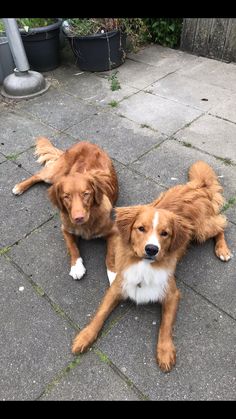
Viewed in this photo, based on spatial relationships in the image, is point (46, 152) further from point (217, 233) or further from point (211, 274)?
point (211, 274)

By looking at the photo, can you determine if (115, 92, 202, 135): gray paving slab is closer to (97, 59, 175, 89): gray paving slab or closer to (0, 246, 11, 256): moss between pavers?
(97, 59, 175, 89): gray paving slab

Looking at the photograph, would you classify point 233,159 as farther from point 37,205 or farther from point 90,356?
point 90,356

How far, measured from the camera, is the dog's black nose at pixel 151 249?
2.74m

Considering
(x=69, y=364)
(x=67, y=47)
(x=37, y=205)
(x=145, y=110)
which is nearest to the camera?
(x=69, y=364)

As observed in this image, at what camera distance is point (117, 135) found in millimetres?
5359

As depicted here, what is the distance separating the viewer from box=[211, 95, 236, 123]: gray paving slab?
5588mm

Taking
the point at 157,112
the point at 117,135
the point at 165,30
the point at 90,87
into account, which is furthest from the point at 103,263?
the point at 165,30

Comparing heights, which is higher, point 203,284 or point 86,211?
point 86,211

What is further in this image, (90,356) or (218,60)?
(218,60)

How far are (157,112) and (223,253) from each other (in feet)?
9.79

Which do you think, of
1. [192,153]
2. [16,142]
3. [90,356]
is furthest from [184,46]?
[90,356]

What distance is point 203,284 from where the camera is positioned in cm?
342

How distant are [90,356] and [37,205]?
1987 millimetres

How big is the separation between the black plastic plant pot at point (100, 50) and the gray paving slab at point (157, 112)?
1.07 meters
